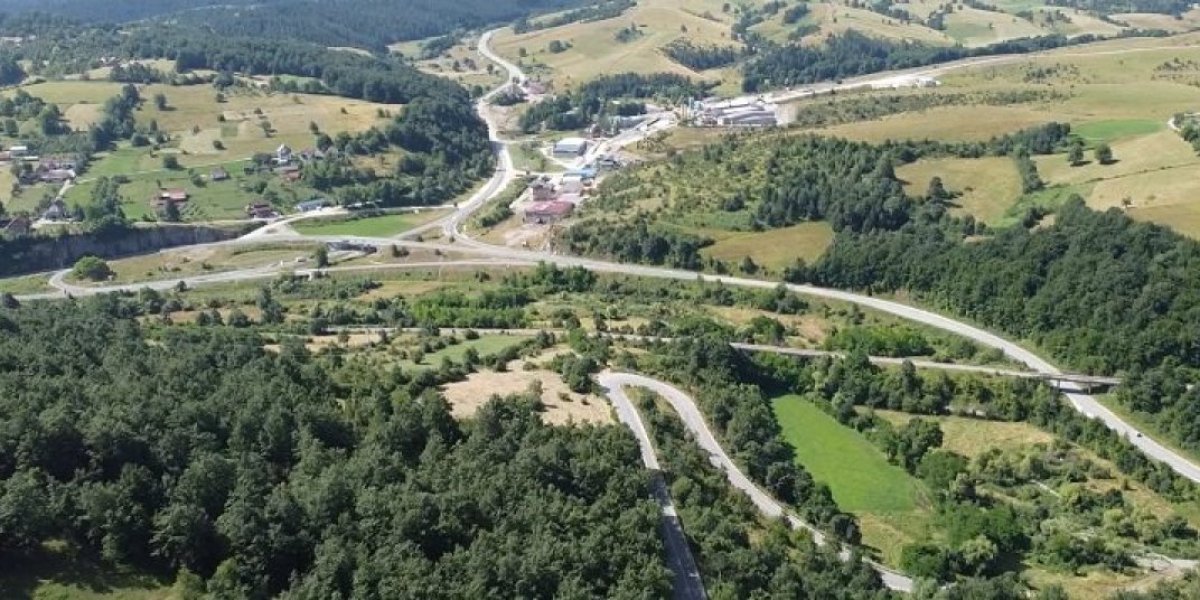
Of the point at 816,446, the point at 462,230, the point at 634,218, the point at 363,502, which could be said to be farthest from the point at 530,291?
the point at 363,502

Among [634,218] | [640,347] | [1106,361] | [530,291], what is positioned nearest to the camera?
[1106,361]

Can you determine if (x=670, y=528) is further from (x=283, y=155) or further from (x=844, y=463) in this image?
(x=283, y=155)

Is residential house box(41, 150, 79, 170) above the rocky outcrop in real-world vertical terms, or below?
above

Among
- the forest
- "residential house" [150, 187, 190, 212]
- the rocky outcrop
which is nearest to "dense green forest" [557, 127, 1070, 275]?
the forest

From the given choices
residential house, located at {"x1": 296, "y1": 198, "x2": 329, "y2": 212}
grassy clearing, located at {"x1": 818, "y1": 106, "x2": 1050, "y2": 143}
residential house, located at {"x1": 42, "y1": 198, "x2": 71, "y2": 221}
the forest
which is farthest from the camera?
residential house, located at {"x1": 296, "y1": 198, "x2": 329, "y2": 212}

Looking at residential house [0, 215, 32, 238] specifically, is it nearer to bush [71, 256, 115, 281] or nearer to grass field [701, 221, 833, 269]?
bush [71, 256, 115, 281]

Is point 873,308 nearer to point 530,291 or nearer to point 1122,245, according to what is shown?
point 1122,245

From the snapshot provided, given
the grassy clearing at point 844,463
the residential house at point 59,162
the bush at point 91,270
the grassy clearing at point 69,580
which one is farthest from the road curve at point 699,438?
the residential house at point 59,162
